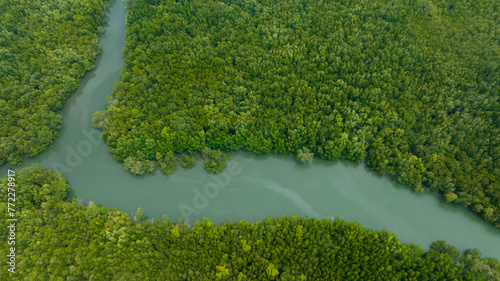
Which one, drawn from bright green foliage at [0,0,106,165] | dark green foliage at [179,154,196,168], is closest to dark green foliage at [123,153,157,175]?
dark green foliage at [179,154,196,168]

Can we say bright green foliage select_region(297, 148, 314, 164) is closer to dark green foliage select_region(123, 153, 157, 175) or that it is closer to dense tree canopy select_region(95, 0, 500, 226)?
dense tree canopy select_region(95, 0, 500, 226)

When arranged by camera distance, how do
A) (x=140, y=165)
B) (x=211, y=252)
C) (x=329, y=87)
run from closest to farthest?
(x=211, y=252), (x=140, y=165), (x=329, y=87)

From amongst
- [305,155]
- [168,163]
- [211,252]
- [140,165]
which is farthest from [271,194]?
[140,165]

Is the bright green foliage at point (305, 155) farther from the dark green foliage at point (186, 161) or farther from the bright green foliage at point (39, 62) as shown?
the bright green foliage at point (39, 62)

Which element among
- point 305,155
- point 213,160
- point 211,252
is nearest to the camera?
point 211,252

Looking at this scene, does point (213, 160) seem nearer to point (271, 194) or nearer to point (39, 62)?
point (271, 194)

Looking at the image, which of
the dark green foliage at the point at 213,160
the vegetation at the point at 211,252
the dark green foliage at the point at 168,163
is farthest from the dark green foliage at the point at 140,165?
the vegetation at the point at 211,252

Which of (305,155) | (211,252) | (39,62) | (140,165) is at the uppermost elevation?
(39,62)
